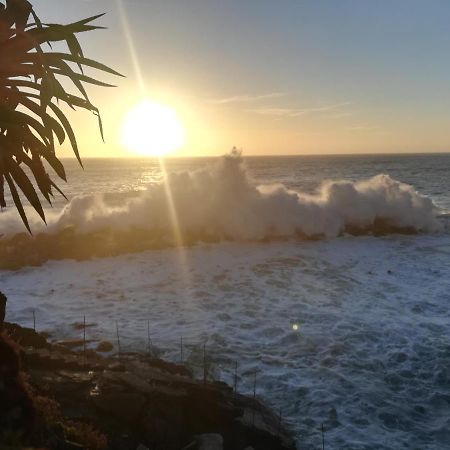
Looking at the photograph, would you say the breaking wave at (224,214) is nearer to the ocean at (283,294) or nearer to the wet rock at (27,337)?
the ocean at (283,294)

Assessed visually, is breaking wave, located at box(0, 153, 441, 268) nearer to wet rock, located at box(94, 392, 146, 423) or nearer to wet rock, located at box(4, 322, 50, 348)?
wet rock, located at box(4, 322, 50, 348)

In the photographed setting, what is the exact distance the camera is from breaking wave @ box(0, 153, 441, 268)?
21312 mm

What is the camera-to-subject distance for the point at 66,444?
4.80m

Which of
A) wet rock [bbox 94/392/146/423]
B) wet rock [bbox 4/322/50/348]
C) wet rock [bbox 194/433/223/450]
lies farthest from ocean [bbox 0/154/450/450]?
A: wet rock [bbox 94/392/146/423]

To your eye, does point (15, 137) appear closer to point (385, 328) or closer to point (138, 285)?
point (385, 328)

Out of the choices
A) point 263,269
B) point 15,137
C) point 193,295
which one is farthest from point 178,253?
point 15,137

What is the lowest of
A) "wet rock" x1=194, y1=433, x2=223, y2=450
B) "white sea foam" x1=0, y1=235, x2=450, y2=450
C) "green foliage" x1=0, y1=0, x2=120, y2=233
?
"white sea foam" x1=0, y1=235, x2=450, y2=450

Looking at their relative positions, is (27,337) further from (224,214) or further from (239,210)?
(239,210)

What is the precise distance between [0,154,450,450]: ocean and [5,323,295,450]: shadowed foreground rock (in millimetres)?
898

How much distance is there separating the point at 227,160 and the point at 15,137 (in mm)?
20631

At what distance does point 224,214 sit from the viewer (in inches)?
909

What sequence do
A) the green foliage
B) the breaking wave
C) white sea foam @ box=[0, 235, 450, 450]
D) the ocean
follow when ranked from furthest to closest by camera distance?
1. the breaking wave
2. the ocean
3. white sea foam @ box=[0, 235, 450, 450]
4. the green foliage

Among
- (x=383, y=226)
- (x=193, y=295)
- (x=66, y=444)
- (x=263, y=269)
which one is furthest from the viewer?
(x=383, y=226)

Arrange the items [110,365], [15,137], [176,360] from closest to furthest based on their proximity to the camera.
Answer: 1. [15,137]
2. [110,365]
3. [176,360]
